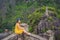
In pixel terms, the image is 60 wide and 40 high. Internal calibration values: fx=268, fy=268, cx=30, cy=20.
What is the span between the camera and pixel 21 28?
8.00 meters

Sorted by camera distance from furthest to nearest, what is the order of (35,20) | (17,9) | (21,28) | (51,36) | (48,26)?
(17,9)
(35,20)
(48,26)
(51,36)
(21,28)

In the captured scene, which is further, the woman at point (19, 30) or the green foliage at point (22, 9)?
the green foliage at point (22, 9)

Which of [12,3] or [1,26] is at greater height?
[12,3]

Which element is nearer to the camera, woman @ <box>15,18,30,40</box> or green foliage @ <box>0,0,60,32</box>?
woman @ <box>15,18,30,40</box>

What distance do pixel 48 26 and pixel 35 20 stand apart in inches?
47.6

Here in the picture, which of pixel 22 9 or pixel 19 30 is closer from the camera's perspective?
pixel 19 30

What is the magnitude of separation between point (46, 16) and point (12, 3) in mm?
8472

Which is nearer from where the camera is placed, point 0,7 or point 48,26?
point 48,26

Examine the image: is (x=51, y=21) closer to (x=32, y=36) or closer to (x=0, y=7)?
(x=32, y=36)

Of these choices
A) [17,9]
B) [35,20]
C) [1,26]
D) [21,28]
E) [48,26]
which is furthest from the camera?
[17,9]

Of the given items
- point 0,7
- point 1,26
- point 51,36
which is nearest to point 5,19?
point 1,26

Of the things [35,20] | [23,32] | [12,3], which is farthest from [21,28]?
[12,3]

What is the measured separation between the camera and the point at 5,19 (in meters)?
18.7

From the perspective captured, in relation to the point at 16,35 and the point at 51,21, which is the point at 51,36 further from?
the point at 51,21
